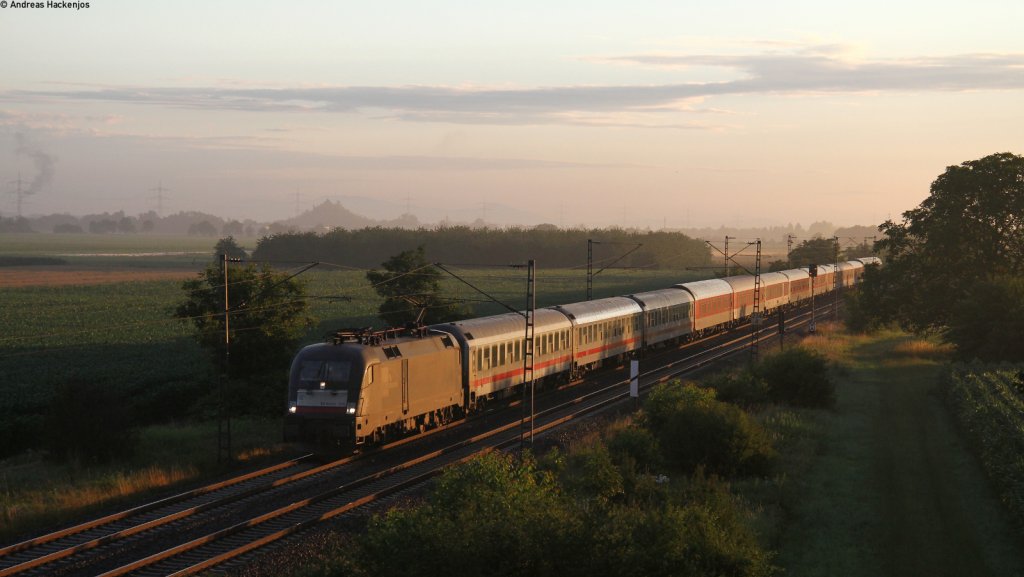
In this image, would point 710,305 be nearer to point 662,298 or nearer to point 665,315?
point 665,315

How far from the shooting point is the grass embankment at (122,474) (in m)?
23.7

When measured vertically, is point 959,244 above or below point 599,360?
above

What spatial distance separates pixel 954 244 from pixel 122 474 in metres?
50.7

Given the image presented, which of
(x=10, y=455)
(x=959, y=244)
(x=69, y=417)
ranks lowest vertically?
(x=10, y=455)

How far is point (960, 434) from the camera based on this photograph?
118 feet

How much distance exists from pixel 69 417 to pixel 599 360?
2659 cm

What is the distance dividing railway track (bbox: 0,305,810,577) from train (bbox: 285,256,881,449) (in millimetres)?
1421

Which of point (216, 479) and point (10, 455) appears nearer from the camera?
point (216, 479)

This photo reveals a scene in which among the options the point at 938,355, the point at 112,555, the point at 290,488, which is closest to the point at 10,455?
the point at 290,488

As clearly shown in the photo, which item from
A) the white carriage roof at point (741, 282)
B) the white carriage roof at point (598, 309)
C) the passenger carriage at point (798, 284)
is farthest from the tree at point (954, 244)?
the passenger carriage at point (798, 284)

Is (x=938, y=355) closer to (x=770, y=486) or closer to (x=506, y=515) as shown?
(x=770, y=486)

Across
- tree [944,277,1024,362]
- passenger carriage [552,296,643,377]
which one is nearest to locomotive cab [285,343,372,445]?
passenger carriage [552,296,643,377]

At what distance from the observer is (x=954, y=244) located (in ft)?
199

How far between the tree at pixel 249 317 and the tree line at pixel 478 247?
12597cm
